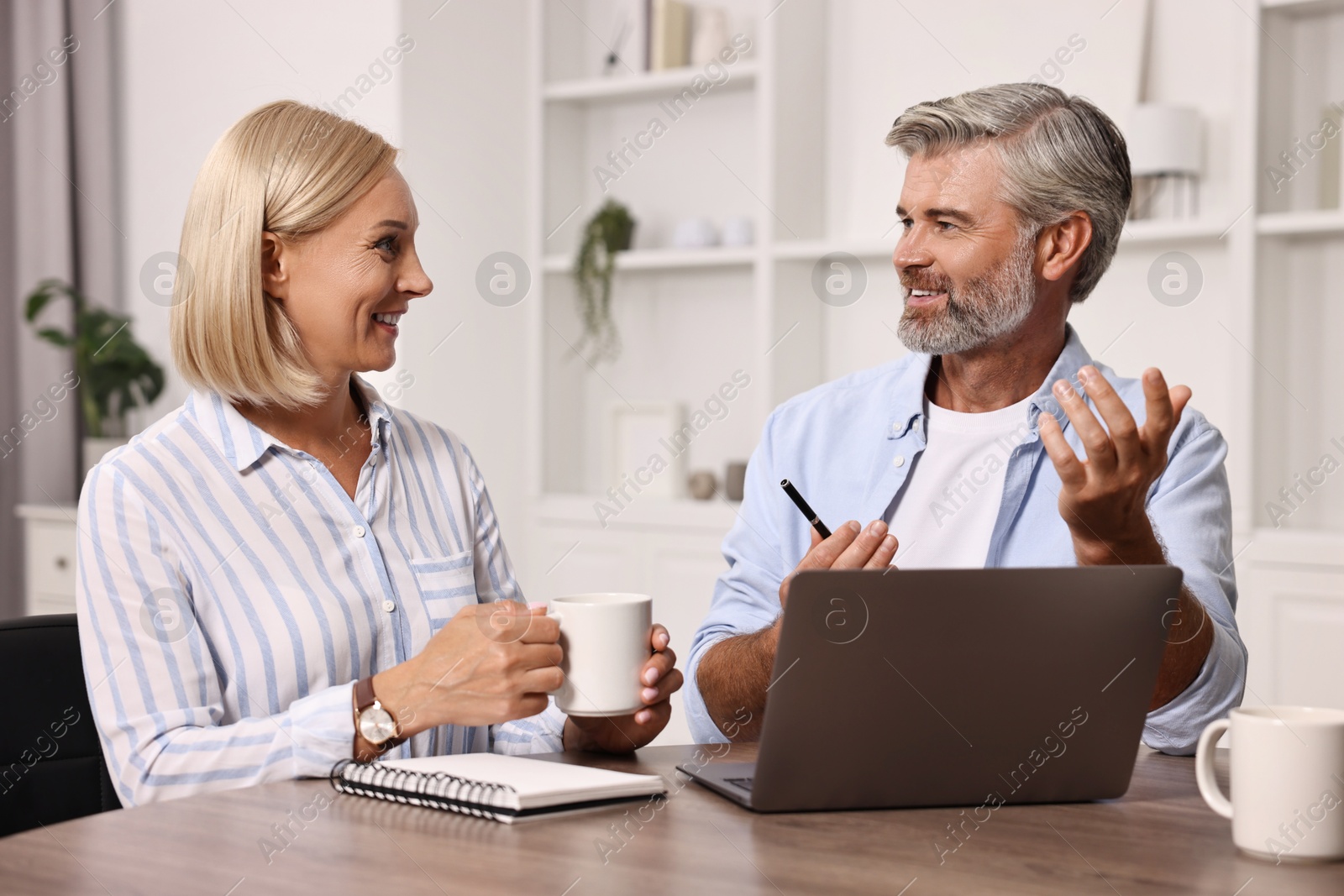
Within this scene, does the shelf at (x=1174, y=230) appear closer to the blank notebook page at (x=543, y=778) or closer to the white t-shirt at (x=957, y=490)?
the white t-shirt at (x=957, y=490)

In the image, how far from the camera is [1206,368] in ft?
9.98

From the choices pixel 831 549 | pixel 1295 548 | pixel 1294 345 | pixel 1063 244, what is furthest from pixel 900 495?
pixel 1294 345

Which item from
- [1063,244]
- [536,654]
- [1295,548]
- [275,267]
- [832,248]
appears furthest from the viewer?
[832,248]

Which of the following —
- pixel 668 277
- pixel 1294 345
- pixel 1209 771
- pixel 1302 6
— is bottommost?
pixel 1209 771

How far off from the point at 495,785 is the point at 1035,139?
1246 mm

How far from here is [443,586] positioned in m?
1.59

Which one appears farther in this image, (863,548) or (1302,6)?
(1302,6)

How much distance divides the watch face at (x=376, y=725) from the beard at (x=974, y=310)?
0.89 meters

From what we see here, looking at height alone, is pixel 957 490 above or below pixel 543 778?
above

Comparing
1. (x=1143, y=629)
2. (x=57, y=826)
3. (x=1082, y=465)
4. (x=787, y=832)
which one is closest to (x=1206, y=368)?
(x=1082, y=465)

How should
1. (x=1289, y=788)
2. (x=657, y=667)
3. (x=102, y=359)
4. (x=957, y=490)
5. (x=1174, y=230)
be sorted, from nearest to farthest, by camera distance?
(x=1289, y=788)
(x=657, y=667)
(x=957, y=490)
(x=1174, y=230)
(x=102, y=359)

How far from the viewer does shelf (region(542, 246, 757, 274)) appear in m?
3.53

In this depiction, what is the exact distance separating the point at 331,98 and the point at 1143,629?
303 cm

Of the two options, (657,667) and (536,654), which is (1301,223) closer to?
(657,667)
